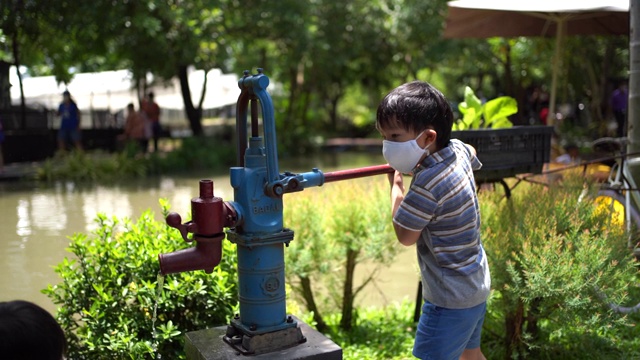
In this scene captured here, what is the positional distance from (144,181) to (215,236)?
10728mm

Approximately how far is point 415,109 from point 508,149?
6.20 ft

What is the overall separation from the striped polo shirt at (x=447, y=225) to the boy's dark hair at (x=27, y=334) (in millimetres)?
1193

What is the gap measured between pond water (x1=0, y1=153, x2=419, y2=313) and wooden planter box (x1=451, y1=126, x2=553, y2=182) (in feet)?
2.50

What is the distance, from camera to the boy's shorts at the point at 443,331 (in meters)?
2.50

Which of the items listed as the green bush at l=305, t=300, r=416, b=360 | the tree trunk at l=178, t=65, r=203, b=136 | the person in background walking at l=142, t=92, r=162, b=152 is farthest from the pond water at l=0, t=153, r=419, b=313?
the person in background walking at l=142, t=92, r=162, b=152

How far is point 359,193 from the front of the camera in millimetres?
4637

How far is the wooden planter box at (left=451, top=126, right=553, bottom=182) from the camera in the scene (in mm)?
3930

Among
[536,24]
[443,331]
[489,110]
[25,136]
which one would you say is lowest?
[443,331]

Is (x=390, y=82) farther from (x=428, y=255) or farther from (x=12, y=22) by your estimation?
(x=428, y=255)

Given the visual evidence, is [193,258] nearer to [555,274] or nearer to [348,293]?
[555,274]

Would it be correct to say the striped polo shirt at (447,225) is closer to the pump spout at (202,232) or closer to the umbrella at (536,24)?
the pump spout at (202,232)

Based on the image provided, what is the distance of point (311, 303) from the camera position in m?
4.42

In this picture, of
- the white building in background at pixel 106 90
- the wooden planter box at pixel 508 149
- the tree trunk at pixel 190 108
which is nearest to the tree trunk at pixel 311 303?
the wooden planter box at pixel 508 149

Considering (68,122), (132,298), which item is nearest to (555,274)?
(132,298)
